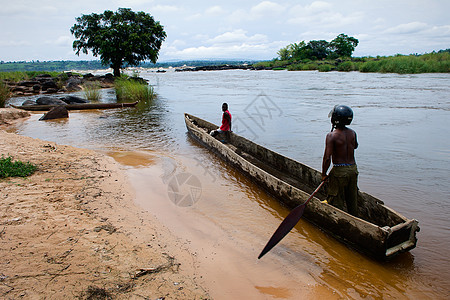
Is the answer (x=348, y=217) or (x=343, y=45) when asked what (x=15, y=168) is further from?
(x=343, y=45)

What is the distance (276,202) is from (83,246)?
310 cm

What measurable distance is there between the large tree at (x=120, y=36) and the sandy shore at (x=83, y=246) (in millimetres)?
25997

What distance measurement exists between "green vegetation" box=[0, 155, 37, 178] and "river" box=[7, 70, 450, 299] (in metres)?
1.82

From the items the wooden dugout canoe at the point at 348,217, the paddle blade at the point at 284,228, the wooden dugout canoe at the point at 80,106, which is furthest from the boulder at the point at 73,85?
the paddle blade at the point at 284,228

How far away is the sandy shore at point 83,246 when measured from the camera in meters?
2.50

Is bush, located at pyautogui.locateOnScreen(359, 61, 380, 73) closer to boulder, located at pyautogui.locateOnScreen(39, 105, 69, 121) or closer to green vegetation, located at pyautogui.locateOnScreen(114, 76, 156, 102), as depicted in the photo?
green vegetation, located at pyautogui.locateOnScreen(114, 76, 156, 102)

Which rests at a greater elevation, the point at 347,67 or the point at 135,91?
the point at 347,67

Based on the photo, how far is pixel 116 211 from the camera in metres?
4.25

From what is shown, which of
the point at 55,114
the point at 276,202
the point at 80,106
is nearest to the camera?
the point at 276,202

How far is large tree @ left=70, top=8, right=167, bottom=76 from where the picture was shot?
27906 mm

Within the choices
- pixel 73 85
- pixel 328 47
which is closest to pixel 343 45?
pixel 328 47

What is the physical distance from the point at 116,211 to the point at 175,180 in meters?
1.92

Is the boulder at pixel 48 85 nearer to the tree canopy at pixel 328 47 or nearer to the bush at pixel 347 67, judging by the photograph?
the bush at pixel 347 67

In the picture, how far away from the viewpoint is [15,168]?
4.90m
